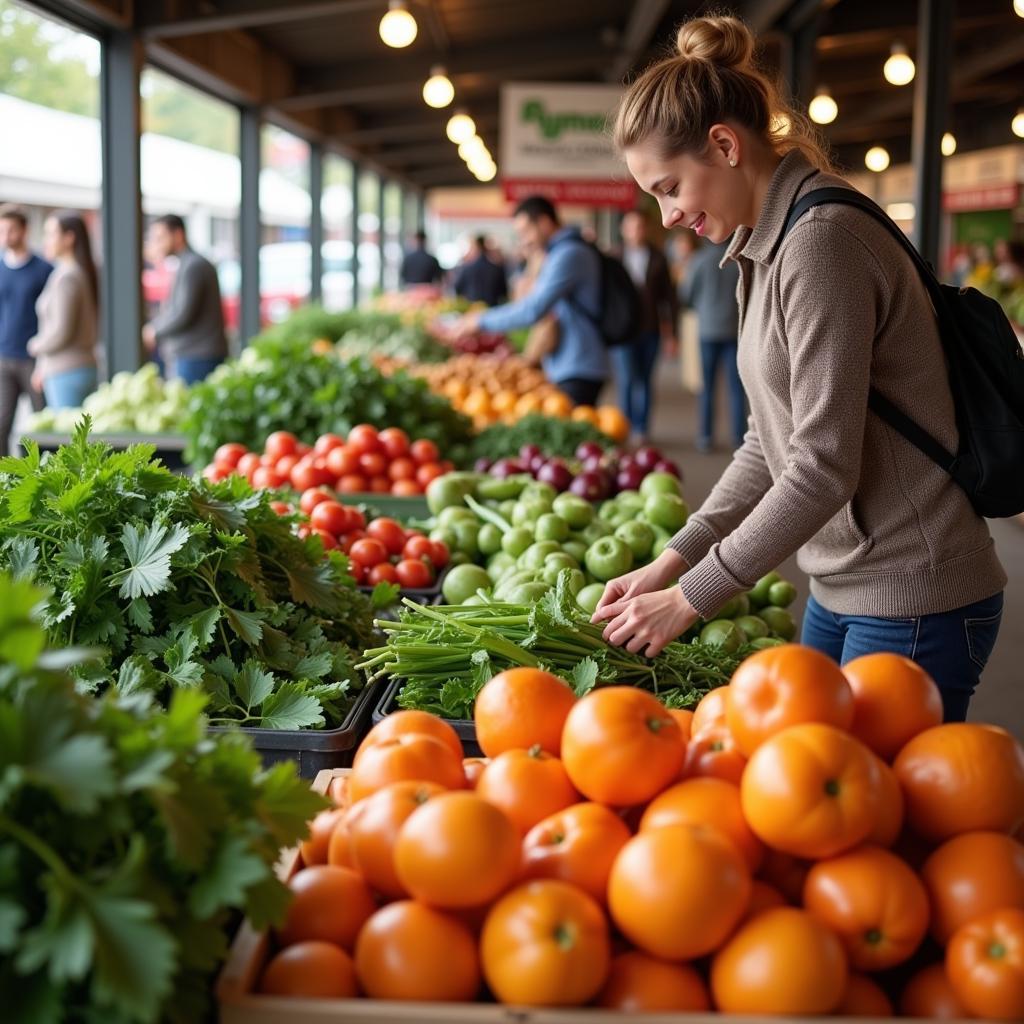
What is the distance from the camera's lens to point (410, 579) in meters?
3.12

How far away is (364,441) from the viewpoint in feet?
14.2

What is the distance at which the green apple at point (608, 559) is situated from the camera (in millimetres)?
2820

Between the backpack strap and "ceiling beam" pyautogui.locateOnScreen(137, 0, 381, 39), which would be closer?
the backpack strap

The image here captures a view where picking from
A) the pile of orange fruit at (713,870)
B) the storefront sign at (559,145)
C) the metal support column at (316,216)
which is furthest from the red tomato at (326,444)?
the metal support column at (316,216)

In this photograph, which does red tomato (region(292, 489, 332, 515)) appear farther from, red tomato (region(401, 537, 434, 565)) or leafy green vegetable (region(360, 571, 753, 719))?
leafy green vegetable (region(360, 571, 753, 719))

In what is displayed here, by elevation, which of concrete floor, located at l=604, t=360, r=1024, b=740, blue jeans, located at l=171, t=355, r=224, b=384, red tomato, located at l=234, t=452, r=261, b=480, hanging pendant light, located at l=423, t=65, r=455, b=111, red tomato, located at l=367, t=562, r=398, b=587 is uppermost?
hanging pendant light, located at l=423, t=65, r=455, b=111

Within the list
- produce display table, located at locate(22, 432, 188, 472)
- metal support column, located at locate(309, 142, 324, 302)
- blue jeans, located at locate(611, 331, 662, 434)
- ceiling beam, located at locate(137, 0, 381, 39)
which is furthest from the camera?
metal support column, located at locate(309, 142, 324, 302)

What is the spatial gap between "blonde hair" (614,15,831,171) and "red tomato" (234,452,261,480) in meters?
2.47

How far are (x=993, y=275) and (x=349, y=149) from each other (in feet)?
27.9

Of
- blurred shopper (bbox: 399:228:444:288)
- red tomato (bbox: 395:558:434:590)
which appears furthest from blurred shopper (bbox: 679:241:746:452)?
blurred shopper (bbox: 399:228:444:288)

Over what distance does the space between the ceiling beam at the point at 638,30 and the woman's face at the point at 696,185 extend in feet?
22.5

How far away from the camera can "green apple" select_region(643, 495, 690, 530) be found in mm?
3176

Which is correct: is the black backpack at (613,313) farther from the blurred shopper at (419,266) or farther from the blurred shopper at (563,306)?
the blurred shopper at (419,266)

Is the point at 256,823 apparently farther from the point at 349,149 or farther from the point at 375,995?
the point at 349,149
